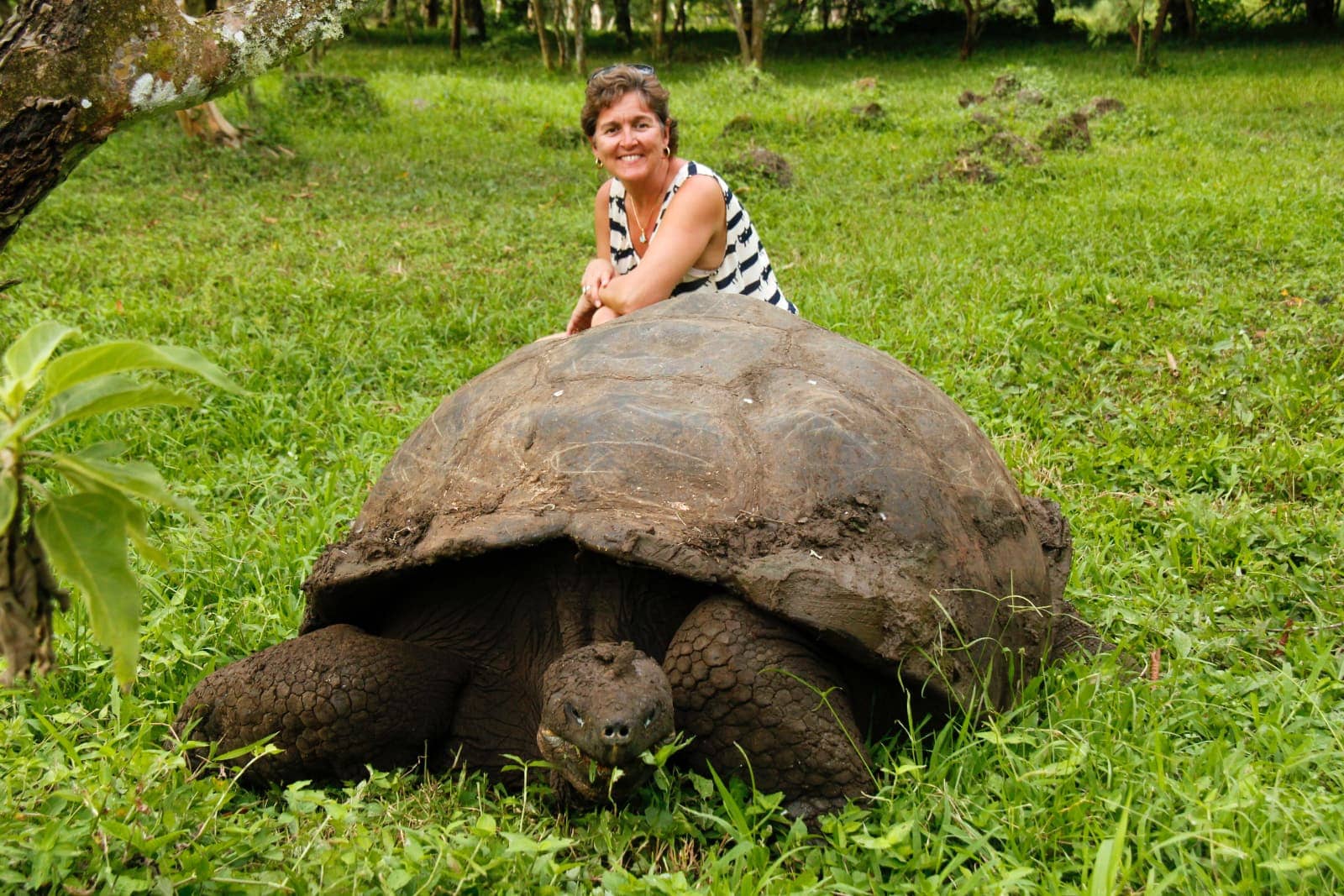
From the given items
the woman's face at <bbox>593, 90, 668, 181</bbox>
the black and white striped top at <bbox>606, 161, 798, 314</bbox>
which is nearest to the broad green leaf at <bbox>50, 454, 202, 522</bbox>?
the black and white striped top at <bbox>606, 161, 798, 314</bbox>

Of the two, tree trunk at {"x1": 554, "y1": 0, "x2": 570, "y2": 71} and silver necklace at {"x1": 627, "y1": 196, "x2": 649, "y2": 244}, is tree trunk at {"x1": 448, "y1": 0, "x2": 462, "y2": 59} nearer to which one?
tree trunk at {"x1": 554, "y1": 0, "x2": 570, "y2": 71}

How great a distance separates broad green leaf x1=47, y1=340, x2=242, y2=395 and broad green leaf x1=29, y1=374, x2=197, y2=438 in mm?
23

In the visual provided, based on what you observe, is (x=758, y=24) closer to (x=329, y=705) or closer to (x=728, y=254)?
(x=728, y=254)

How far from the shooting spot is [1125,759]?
1.99 meters

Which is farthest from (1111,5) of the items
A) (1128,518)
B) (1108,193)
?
(1128,518)

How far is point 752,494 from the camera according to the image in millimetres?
1957

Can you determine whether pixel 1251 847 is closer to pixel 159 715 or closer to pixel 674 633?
pixel 674 633

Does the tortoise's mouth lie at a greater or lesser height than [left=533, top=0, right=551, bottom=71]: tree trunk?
lesser

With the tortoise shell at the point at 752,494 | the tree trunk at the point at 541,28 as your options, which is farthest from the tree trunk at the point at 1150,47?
the tortoise shell at the point at 752,494

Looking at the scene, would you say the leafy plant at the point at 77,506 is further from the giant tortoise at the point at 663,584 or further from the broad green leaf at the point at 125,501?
the giant tortoise at the point at 663,584

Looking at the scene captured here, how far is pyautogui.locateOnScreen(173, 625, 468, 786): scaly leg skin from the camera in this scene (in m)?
2.04

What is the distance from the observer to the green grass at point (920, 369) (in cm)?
179

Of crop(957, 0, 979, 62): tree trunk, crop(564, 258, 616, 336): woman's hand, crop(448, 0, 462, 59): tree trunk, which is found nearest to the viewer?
crop(564, 258, 616, 336): woman's hand

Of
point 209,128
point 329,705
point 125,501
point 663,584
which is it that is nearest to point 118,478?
point 125,501
